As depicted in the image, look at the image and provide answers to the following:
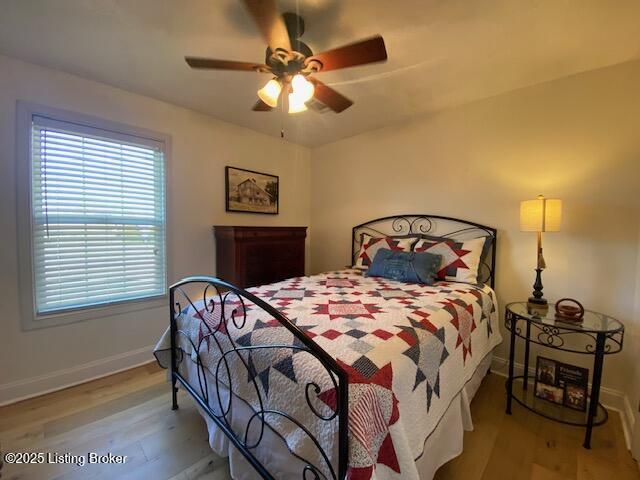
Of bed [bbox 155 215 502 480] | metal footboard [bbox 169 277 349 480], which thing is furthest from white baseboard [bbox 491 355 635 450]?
metal footboard [bbox 169 277 349 480]

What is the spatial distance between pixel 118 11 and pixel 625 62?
3.14 m

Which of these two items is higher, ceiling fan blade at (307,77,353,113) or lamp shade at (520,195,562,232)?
ceiling fan blade at (307,77,353,113)

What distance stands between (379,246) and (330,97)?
1450mm

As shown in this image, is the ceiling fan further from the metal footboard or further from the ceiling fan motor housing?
the metal footboard

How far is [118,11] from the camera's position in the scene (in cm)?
148

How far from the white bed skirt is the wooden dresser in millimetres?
1208

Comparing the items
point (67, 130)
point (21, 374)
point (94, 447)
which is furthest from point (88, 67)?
point (94, 447)

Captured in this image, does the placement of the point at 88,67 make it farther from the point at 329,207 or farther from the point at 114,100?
the point at 329,207

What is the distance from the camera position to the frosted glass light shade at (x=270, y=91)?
5.18ft

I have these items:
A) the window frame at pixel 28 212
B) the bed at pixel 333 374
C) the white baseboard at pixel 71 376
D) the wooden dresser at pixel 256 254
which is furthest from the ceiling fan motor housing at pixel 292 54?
the white baseboard at pixel 71 376

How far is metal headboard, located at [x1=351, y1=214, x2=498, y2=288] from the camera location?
2.41 meters

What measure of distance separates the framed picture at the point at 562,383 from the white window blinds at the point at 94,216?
3102 mm

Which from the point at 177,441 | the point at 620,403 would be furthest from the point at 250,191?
the point at 620,403

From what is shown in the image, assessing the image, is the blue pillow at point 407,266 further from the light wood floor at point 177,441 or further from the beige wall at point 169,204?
the beige wall at point 169,204
